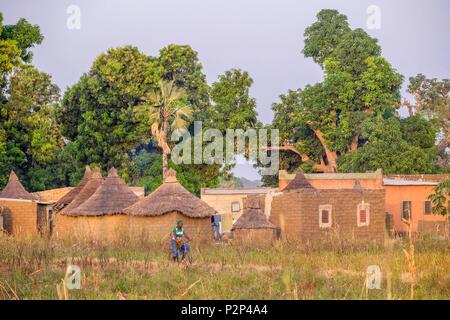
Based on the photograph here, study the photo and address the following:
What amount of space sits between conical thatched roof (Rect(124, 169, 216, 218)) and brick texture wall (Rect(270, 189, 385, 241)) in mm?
2465

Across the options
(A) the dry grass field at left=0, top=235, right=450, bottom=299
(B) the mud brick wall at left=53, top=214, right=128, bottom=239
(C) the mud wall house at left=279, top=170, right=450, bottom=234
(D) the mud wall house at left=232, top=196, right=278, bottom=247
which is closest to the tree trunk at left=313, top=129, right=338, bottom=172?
(C) the mud wall house at left=279, top=170, right=450, bottom=234

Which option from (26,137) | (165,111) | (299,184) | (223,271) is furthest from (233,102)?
(223,271)

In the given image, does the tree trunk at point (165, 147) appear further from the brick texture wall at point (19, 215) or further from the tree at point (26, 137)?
the brick texture wall at point (19, 215)

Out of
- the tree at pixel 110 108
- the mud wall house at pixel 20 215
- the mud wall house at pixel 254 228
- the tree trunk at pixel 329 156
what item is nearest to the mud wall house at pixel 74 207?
the mud wall house at pixel 20 215

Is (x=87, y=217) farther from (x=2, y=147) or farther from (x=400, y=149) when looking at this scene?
(x=400, y=149)

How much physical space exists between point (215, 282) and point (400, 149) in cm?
3033

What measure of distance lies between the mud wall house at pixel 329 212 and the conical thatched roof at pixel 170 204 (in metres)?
2.49

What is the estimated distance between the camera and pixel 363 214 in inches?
1281

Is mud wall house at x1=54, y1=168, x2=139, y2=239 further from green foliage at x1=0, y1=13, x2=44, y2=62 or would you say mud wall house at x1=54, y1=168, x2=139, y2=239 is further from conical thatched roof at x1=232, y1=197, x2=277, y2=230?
green foliage at x1=0, y1=13, x2=44, y2=62

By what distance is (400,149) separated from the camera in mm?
47250

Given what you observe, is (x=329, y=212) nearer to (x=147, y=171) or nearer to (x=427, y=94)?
(x=147, y=171)

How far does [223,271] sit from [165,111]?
32.3 m
